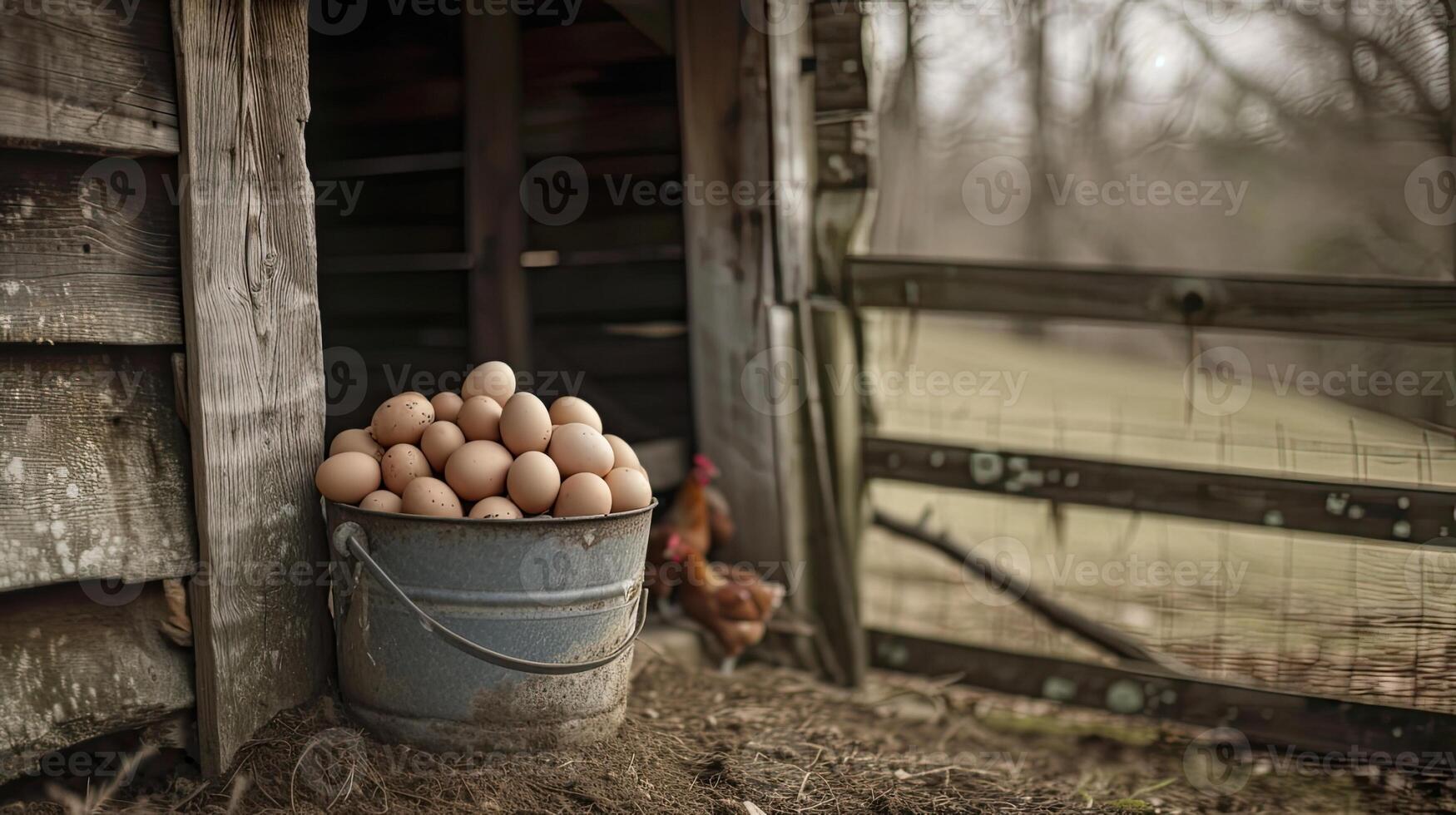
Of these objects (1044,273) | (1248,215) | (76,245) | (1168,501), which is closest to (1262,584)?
(1168,501)

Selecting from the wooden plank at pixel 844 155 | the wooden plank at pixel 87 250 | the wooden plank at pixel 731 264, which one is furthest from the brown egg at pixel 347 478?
the wooden plank at pixel 844 155

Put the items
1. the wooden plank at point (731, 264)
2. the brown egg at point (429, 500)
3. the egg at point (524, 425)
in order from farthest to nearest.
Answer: the wooden plank at point (731, 264) < the egg at point (524, 425) < the brown egg at point (429, 500)

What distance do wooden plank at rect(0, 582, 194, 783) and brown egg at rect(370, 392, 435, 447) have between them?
0.65 metres

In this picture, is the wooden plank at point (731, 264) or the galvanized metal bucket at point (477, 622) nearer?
the galvanized metal bucket at point (477, 622)

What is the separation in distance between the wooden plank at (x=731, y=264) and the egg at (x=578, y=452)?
1.54 metres

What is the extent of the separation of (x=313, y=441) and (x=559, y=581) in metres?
0.81

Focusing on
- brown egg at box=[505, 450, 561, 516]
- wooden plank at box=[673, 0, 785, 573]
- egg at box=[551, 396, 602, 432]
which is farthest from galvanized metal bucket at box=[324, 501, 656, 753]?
wooden plank at box=[673, 0, 785, 573]

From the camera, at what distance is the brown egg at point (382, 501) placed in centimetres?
248

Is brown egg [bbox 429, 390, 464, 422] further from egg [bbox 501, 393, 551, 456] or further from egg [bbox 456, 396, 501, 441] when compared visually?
egg [bbox 501, 393, 551, 456]

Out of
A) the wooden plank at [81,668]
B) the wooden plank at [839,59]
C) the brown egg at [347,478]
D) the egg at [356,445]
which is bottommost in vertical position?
the wooden plank at [81,668]

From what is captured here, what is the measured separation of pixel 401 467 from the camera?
255 cm

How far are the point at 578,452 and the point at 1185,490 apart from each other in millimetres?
2317

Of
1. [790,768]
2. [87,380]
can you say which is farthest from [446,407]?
[790,768]

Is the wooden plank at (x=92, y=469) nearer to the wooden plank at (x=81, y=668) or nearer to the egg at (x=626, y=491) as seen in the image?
the wooden plank at (x=81, y=668)
